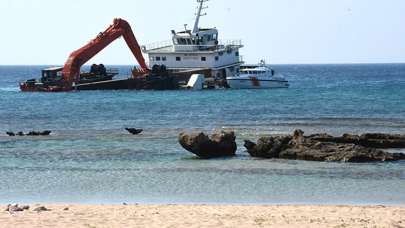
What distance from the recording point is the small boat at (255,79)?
67562mm

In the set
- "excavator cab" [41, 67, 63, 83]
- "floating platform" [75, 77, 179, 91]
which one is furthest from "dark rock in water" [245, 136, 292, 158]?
"excavator cab" [41, 67, 63, 83]

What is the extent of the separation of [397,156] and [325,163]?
2258mm

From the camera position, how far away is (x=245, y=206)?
52.0 ft

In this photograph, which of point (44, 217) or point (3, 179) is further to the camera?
point (3, 179)

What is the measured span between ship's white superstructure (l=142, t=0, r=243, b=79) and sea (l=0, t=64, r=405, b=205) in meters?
17.5

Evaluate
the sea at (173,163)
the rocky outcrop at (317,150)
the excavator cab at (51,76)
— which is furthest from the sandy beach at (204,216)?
the excavator cab at (51,76)

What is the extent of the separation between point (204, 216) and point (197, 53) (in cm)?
5183

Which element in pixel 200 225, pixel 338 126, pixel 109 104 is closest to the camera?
pixel 200 225

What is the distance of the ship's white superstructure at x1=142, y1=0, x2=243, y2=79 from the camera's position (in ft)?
216

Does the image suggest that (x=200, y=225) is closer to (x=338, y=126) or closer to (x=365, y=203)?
(x=365, y=203)

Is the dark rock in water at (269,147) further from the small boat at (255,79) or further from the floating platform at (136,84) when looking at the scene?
the small boat at (255,79)

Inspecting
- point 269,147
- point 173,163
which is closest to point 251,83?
point 269,147

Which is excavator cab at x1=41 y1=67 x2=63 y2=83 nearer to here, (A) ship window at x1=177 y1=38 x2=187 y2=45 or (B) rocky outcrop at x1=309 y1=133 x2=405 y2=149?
(A) ship window at x1=177 y1=38 x2=187 y2=45

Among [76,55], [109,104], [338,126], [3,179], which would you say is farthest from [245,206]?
[76,55]
